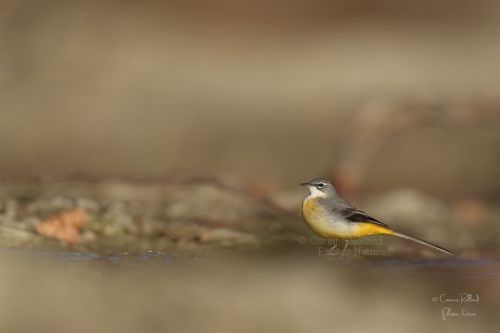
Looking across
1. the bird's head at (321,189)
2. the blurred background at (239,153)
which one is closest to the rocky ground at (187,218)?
the blurred background at (239,153)

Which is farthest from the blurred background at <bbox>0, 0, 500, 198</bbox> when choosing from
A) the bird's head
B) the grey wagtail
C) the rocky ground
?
the grey wagtail

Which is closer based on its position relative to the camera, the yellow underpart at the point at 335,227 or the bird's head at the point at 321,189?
the yellow underpart at the point at 335,227

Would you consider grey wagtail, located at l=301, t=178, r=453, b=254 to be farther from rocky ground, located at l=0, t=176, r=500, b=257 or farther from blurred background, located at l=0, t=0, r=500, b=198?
blurred background, located at l=0, t=0, r=500, b=198

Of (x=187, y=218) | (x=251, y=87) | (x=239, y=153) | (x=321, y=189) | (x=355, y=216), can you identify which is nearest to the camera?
(x=355, y=216)

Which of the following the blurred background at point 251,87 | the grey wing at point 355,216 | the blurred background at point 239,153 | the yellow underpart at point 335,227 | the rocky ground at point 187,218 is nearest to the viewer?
the blurred background at point 239,153

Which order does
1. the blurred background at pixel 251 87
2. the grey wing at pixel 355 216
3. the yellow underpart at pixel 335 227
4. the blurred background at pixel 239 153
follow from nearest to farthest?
the blurred background at pixel 239 153, the grey wing at pixel 355 216, the yellow underpart at pixel 335 227, the blurred background at pixel 251 87

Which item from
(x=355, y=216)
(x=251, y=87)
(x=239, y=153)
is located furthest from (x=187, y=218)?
(x=251, y=87)

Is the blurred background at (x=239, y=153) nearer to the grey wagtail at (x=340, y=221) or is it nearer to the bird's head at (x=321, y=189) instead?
the grey wagtail at (x=340, y=221)

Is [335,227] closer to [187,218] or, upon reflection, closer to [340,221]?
[340,221]

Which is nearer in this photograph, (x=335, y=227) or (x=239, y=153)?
(x=335, y=227)

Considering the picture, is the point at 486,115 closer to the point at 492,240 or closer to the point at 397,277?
the point at 492,240
